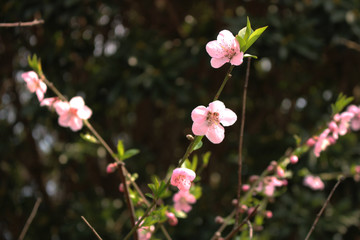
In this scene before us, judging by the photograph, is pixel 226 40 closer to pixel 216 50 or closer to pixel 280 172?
pixel 216 50

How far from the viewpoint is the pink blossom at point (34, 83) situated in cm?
112

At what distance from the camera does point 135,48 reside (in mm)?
2201

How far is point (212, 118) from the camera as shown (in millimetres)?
809

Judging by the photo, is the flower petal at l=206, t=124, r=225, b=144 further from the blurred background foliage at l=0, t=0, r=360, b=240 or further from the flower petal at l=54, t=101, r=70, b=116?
the blurred background foliage at l=0, t=0, r=360, b=240

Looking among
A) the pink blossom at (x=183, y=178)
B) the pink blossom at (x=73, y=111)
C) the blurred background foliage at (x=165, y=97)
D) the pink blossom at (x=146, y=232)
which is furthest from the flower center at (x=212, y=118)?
the blurred background foliage at (x=165, y=97)

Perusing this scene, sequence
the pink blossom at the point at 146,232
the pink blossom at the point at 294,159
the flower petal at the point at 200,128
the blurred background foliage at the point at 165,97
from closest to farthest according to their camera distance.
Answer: the flower petal at the point at 200,128 < the pink blossom at the point at 146,232 < the pink blossom at the point at 294,159 < the blurred background foliage at the point at 165,97

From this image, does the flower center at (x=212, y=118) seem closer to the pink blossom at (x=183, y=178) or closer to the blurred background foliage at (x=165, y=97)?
the pink blossom at (x=183, y=178)

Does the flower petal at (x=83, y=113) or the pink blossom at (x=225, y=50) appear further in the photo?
the flower petal at (x=83, y=113)

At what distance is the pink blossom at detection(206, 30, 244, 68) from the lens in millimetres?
793

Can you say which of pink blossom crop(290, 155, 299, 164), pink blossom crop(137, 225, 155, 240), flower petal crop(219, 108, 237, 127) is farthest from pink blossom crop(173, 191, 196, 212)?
flower petal crop(219, 108, 237, 127)

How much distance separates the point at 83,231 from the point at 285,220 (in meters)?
1.08

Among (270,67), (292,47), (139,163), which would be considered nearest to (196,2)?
(270,67)

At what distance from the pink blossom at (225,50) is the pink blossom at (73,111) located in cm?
43

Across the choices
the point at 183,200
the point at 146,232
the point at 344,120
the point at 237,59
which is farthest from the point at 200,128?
the point at 344,120
